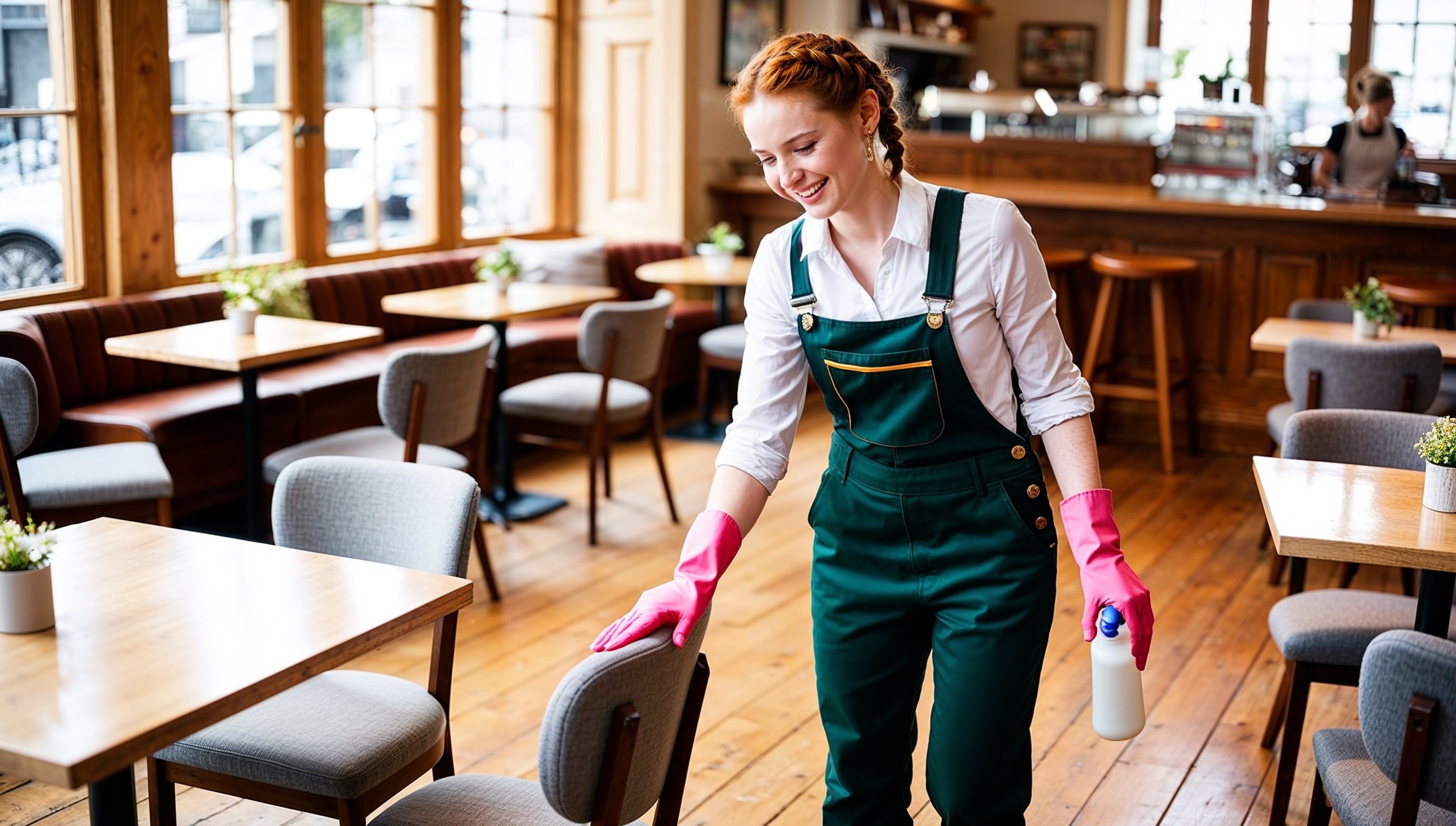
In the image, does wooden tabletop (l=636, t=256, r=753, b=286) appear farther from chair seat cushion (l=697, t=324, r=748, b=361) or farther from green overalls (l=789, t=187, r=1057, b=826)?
green overalls (l=789, t=187, r=1057, b=826)

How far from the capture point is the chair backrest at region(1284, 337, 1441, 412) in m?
3.94

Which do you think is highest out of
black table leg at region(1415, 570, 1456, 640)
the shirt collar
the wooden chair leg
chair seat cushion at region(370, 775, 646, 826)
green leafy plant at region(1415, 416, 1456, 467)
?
the shirt collar

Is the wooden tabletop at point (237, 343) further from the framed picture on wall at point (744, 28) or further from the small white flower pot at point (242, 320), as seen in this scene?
the framed picture on wall at point (744, 28)

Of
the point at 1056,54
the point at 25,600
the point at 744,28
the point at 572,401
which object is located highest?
the point at 1056,54

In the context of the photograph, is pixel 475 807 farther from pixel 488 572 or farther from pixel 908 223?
pixel 488 572

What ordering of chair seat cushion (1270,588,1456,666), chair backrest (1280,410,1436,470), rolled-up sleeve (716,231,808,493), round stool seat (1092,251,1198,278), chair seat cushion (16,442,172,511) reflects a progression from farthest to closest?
round stool seat (1092,251,1198,278), chair seat cushion (16,442,172,511), chair backrest (1280,410,1436,470), chair seat cushion (1270,588,1456,666), rolled-up sleeve (716,231,808,493)

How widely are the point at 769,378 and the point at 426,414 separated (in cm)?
221

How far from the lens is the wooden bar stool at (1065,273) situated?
235 inches

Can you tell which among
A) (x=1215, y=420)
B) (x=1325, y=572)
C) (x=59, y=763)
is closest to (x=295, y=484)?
(x=59, y=763)

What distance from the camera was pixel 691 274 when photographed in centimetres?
604

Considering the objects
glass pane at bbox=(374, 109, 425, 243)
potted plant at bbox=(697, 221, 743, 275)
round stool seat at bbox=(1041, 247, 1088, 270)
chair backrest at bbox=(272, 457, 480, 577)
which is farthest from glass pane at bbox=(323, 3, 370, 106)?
chair backrest at bbox=(272, 457, 480, 577)

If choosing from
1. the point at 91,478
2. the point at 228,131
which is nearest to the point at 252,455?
the point at 91,478

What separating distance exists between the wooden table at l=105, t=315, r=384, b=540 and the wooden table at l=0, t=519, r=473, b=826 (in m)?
1.72

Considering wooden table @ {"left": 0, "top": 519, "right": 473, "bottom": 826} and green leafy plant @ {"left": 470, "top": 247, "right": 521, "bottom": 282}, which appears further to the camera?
green leafy plant @ {"left": 470, "top": 247, "right": 521, "bottom": 282}
